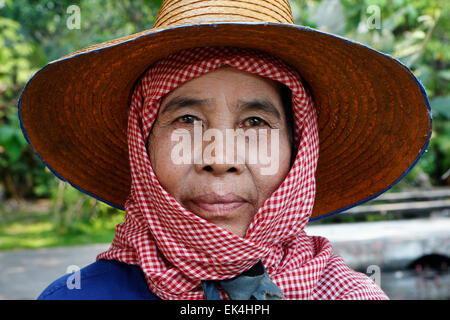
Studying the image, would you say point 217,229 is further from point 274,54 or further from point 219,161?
point 274,54

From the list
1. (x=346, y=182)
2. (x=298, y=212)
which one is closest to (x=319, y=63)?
(x=298, y=212)

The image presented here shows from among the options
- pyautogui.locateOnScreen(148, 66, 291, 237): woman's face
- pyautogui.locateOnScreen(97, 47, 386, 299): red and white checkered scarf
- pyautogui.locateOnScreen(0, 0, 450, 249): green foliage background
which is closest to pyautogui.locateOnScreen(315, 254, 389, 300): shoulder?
pyautogui.locateOnScreen(97, 47, 386, 299): red and white checkered scarf

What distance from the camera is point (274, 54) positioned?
4.61ft

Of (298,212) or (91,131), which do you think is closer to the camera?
(298,212)

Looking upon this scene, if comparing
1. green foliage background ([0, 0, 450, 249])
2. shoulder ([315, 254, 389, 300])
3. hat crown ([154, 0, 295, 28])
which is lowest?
shoulder ([315, 254, 389, 300])

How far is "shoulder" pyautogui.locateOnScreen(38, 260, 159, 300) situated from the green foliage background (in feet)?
5.00

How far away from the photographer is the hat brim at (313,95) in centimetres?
130

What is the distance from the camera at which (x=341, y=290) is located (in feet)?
4.74

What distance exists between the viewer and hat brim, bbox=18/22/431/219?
130cm

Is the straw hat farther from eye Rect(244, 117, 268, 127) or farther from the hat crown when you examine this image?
eye Rect(244, 117, 268, 127)

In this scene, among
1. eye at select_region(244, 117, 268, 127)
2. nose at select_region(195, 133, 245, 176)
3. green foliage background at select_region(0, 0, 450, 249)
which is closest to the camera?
nose at select_region(195, 133, 245, 176)

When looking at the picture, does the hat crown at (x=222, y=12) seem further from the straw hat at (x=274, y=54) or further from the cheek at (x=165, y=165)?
the cheek at (x=165, y=165)
